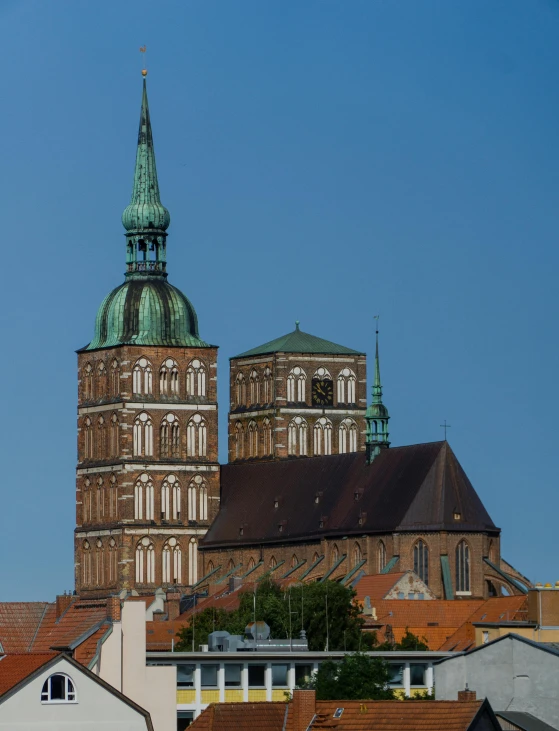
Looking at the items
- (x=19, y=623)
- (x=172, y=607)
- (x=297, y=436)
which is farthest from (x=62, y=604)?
(x=297, y=436)

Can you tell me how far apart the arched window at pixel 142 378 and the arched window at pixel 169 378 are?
58cm

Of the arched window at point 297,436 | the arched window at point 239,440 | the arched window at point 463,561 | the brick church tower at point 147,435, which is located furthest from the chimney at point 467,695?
the arched window at point 239,440

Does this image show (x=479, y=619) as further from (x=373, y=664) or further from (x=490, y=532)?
(x=373, y=664)

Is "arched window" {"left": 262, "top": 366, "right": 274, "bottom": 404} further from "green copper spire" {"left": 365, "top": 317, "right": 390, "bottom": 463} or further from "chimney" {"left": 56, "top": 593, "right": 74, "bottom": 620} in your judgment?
"chimney" {"left": 56, "top": 593, "right": 74, "bottom": 620}

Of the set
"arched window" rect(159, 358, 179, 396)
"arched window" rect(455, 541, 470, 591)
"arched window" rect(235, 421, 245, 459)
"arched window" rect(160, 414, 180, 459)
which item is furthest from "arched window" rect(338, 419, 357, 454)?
"arched window" rect(455, 541, 470, 591)

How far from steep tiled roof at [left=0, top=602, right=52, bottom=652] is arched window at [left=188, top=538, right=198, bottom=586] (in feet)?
164

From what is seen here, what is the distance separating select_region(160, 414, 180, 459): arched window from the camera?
521 ft

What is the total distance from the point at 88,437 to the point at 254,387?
12.2 metres

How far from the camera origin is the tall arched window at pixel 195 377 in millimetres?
158875

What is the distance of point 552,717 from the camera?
8425cm

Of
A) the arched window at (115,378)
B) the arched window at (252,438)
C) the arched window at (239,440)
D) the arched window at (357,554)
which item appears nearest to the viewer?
the arched window at (357,554)

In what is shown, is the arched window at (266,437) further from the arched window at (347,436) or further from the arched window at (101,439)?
the arched window at (101,439)

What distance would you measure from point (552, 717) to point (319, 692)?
11053 mm

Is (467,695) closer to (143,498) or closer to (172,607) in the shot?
(172,607)
